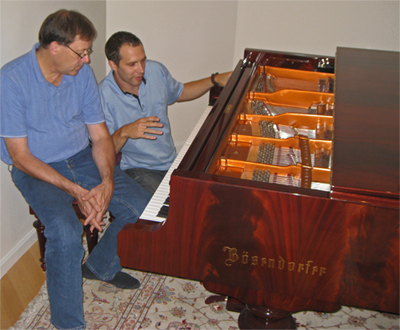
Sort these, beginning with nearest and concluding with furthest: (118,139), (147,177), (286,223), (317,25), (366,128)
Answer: (286,223) < (366,128) < (118,139) < (147,177) < (317,25)

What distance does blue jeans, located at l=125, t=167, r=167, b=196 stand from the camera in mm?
2254

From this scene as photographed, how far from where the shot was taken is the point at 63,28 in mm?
1769

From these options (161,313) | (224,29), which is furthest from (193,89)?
(161,313)

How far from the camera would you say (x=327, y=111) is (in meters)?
2.20

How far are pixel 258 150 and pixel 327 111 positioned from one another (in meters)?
0.61

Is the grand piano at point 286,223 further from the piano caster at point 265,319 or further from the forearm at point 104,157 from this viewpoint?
the forearm at point 104,157

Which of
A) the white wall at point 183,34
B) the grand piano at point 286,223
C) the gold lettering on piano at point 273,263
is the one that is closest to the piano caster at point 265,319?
the grand piano at point 286,223

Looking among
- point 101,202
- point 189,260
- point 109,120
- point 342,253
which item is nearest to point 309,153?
point 342,253

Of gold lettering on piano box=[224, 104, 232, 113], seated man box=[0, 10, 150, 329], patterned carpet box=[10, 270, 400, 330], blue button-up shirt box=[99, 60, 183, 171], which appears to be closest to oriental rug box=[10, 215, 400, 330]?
patterned carpet box=[10, 270, 400, 330]

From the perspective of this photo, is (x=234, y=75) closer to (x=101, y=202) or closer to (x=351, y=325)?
(x=101, y=202)

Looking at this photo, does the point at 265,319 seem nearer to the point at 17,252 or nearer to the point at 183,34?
the point at 17,252

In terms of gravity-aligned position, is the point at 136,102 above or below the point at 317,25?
below

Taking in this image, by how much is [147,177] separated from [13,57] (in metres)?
0.87

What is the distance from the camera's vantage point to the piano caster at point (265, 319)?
1546 mm
